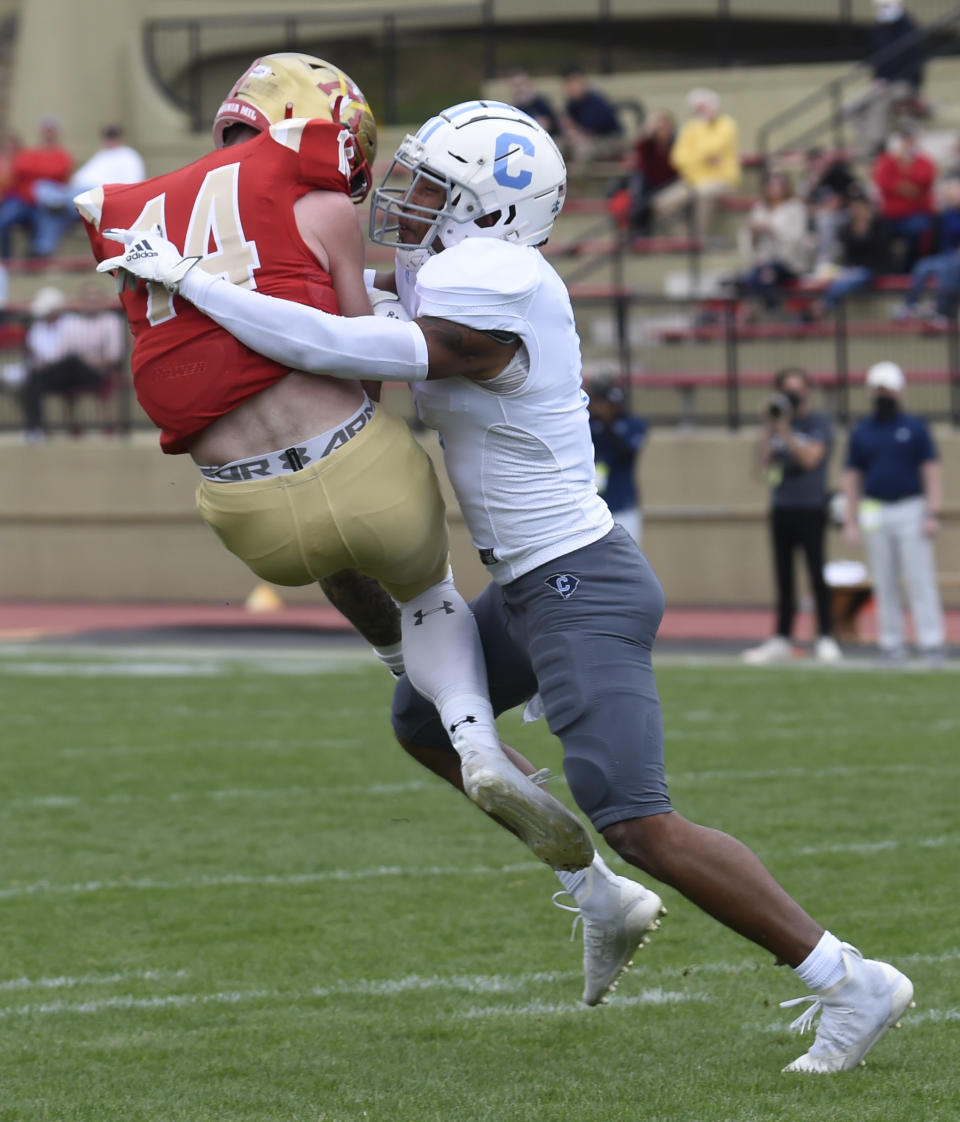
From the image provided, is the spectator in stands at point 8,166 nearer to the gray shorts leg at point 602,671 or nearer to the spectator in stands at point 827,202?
the spectator in stands at point 827,202

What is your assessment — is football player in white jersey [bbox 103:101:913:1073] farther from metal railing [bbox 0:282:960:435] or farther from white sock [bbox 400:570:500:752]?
metal railing [bbox 0:282:960:435]

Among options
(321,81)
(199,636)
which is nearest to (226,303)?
(321,81)

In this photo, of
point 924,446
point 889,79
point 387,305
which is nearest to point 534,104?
point 889,79

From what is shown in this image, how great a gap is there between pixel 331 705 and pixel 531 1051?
6.50 m

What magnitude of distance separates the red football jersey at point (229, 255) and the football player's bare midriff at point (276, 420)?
0.11 ft

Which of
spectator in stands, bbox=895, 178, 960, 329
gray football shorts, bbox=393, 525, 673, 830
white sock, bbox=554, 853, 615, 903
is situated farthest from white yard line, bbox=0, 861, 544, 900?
spectator in stands, bbox=895, 178, 960, 329

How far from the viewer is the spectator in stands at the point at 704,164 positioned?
66.9 ft

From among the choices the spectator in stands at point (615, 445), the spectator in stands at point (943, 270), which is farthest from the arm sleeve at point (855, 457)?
the spectator in stands at point (943, 270)

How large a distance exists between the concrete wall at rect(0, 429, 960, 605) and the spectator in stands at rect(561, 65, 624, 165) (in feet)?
17.9

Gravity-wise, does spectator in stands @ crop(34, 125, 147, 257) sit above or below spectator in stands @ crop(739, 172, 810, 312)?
above

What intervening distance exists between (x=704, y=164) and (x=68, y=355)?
6630 millimetres

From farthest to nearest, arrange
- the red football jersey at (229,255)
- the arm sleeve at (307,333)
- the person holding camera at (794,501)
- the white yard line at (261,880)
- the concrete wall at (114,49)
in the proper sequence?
the concrete wall at (114,49), the person holding camera at (794,501), the white yard line at (261,880), the red football jersey at (229,255), the arm sleeve at (307,333)

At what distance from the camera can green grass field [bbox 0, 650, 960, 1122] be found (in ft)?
14.3

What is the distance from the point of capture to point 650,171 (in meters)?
20.9
